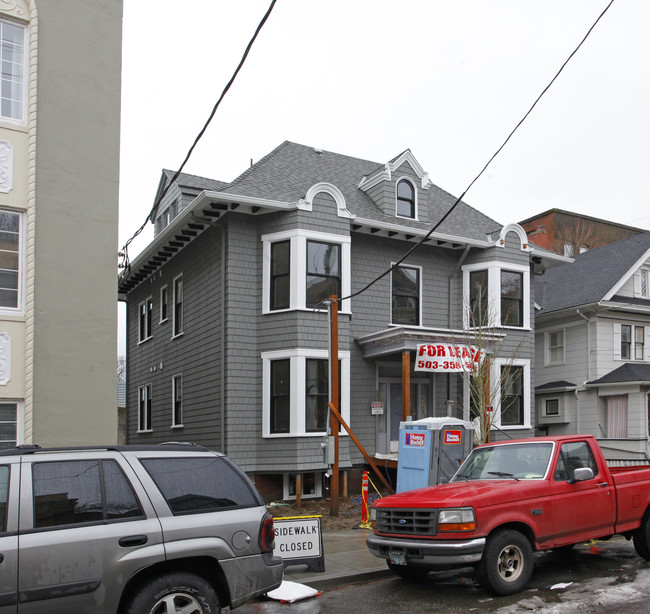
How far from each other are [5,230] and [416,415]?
12.2 m

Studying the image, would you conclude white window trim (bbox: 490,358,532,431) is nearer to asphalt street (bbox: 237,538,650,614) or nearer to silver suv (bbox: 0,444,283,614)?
asphalt street (bbox: 237,538,650,614)

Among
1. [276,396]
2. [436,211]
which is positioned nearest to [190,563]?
[276,396]

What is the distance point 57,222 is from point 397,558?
23.8ft

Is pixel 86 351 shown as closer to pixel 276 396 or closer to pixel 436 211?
pixel 276 396

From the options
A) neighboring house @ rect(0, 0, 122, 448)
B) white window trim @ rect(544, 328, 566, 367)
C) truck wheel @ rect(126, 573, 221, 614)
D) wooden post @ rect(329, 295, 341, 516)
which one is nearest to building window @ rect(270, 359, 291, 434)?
wooden post @ rect(329, 295, 341, 516)

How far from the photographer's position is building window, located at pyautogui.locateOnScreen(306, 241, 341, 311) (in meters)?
17.4

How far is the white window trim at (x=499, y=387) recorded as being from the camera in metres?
19.5

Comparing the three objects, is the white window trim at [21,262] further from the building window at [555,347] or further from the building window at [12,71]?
the building window at [555,347]

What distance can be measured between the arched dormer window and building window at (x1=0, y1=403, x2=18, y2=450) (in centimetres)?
1195

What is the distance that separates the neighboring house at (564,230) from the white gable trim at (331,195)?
2306cm

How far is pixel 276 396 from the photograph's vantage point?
17188 mm

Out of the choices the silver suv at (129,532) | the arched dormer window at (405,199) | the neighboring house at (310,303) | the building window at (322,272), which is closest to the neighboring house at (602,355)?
the neighboring house at (310,303)

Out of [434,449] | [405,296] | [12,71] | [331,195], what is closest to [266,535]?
[434,449]

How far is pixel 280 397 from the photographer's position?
17125mm
